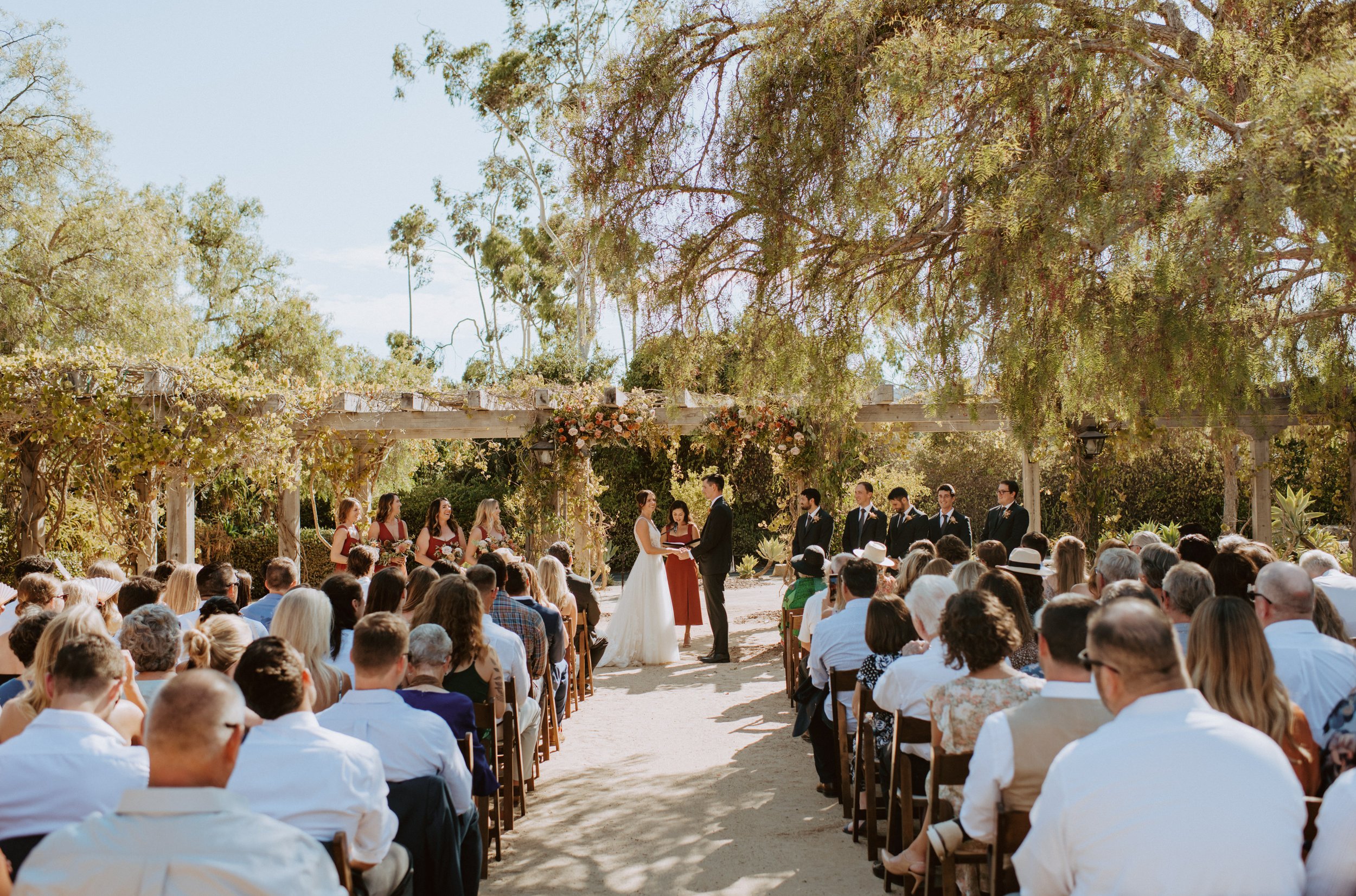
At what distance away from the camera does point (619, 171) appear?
5449 mm

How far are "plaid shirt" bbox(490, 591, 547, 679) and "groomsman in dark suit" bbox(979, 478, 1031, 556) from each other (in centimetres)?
403

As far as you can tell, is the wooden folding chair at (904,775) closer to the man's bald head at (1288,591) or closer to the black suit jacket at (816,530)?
the man's bald head at (1288,591)

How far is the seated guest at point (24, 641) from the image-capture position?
3.17 m

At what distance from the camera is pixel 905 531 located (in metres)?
8.50

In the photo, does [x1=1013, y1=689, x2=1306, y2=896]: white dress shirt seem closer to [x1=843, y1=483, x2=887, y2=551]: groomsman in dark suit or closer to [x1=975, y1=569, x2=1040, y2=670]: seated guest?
[x1=975, y1=569, x2=1040, y2=670]: seated guest

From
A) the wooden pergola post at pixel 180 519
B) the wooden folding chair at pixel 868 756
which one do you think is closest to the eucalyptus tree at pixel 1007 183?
the wooden folding chair at pixel 868 756

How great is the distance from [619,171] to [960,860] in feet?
12.5

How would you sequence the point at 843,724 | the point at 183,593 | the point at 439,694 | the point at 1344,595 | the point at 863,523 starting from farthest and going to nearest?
the point at 863,523 → the point at 183,593 → the point at 843,724 → the point at 1344,595 → the point at 439,694

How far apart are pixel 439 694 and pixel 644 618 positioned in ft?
17.4

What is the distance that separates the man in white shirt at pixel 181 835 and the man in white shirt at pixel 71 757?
0.58 m

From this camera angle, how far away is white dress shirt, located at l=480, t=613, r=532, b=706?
4.34 meters

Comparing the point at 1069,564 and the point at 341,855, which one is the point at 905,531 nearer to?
the point at 1069,564

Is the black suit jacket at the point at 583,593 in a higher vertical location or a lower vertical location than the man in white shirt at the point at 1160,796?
lower

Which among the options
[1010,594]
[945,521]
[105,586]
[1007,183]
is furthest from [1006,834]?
[945,521]
